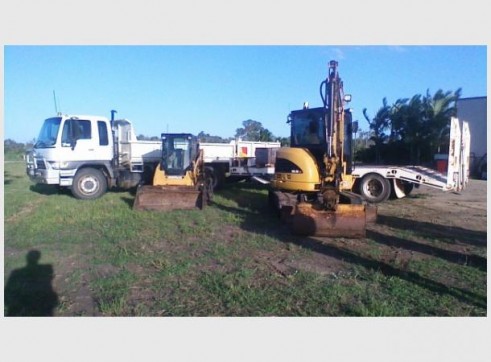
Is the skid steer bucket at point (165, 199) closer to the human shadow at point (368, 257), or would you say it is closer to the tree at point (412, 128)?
the human shadow at point (368, 257)

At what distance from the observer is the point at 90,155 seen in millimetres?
12188

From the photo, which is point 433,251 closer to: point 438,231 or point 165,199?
point 438,231

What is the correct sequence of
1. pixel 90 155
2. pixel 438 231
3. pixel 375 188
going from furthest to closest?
pixel 90 155 → pixel 375 188 → pixel 438 231

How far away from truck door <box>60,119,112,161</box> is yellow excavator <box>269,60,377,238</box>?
582cm

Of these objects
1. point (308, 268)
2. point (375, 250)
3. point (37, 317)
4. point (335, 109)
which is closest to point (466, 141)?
point (335, 109)

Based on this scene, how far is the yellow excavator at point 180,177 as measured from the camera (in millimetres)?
10227

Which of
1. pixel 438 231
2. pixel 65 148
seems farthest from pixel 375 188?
pixel 65 148

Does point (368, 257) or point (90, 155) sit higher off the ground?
point (90, 155)

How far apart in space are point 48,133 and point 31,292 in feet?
27.5

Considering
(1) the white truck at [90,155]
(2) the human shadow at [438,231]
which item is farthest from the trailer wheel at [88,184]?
(2) the human shadow at [438,231]

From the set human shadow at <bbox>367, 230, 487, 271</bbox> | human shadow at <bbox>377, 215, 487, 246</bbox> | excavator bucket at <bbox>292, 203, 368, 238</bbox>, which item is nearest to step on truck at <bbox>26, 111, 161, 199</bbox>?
excavator bucket at <bbox>292, 203, 368, 238</bbox>

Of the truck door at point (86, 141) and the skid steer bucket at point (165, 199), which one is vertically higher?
the truck door at point (86, 141)

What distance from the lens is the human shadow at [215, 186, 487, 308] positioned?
469 cm

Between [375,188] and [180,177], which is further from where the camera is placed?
[180,177]
